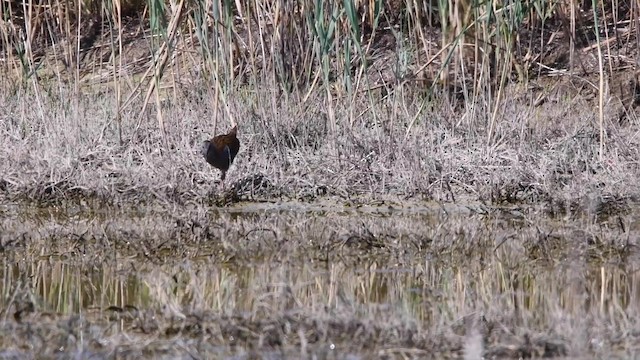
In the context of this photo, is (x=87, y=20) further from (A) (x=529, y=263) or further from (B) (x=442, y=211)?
(A) (x=529, y=263)

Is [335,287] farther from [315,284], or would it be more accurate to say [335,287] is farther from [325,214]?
[325,214]

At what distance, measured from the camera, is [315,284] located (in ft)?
14.5

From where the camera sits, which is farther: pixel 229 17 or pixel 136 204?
pixel 229 17

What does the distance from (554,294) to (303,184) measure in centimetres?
271

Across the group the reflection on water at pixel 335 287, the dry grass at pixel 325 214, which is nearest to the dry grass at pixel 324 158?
the dry grass at pixel 325 214

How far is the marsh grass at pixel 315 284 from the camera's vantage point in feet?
11.5

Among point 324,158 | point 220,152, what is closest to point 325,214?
point 220,152

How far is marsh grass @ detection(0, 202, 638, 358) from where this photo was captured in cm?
350

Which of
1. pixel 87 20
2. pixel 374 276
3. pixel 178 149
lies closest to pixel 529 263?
pixel 374 276

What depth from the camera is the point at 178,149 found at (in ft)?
23.7

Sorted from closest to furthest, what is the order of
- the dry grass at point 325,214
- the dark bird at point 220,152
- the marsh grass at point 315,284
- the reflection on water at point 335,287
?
the marsh grass at point 315,284 < the dry grass at point 325,214 < the reflection on water at point 335,287 < the dark bird at point 220,152

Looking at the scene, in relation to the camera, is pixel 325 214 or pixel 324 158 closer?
pixel 325 214

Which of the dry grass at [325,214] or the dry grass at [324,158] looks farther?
the dry grass at [324,158]

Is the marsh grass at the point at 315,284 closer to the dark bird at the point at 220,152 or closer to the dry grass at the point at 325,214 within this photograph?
the dry grass at the point at 325,214
